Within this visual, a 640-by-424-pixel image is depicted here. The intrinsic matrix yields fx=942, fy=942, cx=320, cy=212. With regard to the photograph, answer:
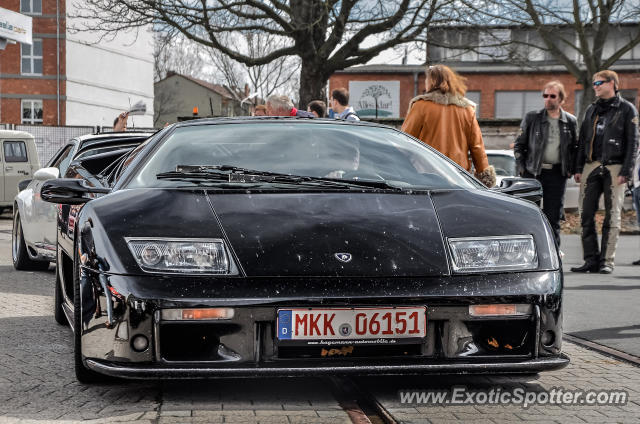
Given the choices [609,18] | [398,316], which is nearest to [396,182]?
[398,316]

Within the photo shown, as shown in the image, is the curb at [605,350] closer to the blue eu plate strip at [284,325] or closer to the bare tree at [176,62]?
the blue eu plate strip at [284,325]

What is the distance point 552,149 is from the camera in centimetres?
895

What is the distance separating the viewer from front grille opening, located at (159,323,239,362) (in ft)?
11.6

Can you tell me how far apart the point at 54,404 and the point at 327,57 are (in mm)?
20331

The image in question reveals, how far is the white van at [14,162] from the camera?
19562mm

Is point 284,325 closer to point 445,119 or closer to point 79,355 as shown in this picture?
point 79,355

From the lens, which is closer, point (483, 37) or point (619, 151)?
point (619, 151)

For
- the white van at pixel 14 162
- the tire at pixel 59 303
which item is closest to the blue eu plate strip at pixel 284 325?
the tire at pixel 59 303

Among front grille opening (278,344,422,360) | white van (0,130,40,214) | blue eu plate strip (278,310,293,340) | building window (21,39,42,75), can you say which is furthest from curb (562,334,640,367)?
building window (21,39,42,75)

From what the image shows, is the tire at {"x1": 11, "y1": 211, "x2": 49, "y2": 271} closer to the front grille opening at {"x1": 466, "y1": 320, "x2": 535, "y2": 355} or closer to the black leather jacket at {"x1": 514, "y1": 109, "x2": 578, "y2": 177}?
the black leather jacket at {"x1": 514, "y1": 109, "x2": 578, "y2": 177}

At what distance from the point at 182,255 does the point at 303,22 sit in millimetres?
19353

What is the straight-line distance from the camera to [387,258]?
3721mm

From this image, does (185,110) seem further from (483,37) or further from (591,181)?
(591,181)

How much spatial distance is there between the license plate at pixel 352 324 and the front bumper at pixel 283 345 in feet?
0.09
